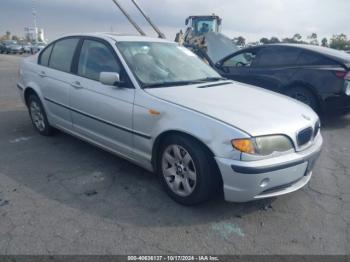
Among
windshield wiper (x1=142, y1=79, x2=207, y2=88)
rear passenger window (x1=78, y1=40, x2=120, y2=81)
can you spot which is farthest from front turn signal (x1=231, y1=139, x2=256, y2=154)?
rear passenger window (x1=78, y1=40, x2=120, y2=81)

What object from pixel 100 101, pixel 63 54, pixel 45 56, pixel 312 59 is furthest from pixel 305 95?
pixel 45 56

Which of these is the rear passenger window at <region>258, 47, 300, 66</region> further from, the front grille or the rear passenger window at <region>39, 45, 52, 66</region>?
the rear passenger window at <region>39, 45, 52, 66</region>

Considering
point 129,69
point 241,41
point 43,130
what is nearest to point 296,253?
point 129,69

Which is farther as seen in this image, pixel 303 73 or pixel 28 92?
pixel 303 73

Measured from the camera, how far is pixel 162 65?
12.6 feet

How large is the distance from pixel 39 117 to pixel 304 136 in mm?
3981

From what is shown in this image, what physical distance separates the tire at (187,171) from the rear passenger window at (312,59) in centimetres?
428

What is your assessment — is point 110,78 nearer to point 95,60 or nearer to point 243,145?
point 95,60

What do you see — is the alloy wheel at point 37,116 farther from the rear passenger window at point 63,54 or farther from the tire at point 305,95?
the tire at point 305,95

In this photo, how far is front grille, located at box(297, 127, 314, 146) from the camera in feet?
9.87

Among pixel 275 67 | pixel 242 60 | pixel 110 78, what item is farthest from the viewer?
pixel 242 60

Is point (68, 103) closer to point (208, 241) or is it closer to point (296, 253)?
point (208, 241)

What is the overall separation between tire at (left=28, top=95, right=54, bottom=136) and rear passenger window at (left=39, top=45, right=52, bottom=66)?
535mm

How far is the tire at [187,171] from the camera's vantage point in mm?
2885
